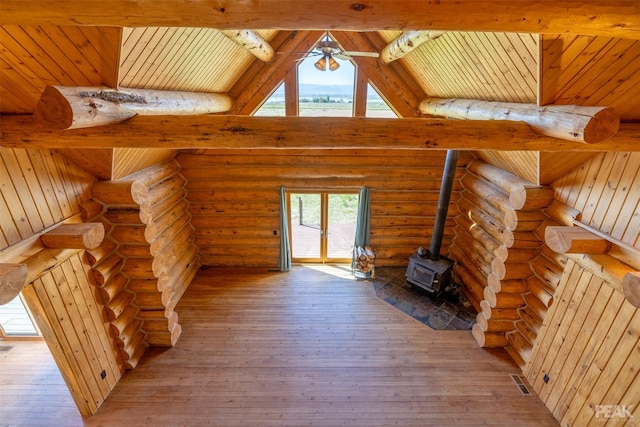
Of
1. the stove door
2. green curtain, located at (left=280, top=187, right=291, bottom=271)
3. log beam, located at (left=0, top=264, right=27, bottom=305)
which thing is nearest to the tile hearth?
the stove door

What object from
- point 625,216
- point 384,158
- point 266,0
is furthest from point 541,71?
point 384,158

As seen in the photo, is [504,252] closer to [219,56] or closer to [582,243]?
[582,243]

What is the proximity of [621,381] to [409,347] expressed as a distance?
2.48 metres

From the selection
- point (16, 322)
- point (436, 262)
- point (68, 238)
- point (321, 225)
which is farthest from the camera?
point (321, 225)

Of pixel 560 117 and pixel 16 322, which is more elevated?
pixel 560 117

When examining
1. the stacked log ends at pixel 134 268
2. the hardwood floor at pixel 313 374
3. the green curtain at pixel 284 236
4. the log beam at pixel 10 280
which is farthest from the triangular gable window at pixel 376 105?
the log beam at pixel 10 280

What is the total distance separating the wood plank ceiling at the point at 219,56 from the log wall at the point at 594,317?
1.34 ft

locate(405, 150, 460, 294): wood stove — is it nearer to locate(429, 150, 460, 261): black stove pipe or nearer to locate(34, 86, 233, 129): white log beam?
locate(429, 150, 460, 261): black stove pipe

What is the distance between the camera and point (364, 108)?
5973mm

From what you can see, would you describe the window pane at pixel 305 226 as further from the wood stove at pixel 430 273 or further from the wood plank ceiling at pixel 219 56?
the wood plank ceiling at pixel 219 56

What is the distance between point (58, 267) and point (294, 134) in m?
3.13

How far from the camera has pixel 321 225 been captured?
7059mm

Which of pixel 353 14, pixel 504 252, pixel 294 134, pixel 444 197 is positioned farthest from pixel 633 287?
pixel 444 197

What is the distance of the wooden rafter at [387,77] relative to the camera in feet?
17.3
